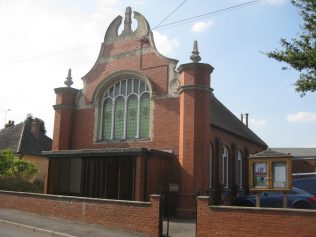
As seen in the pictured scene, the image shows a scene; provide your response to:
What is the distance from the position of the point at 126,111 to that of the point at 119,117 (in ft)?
2.19

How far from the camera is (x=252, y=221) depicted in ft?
42.3

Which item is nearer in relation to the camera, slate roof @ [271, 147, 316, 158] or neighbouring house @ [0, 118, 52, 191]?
neighbouring house @ [0, 118, 52, 191]

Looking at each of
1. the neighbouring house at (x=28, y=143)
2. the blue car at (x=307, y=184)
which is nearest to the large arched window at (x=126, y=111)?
the blue car at (x=307, y=184)

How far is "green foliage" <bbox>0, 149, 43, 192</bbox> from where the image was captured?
27.2m

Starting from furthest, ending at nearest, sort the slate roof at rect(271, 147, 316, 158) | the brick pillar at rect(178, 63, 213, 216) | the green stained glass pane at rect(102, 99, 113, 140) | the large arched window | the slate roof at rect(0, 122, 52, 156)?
the slate roof at rect(271, 147, 316, 158) < the slate roof at rect(0, 122, 52, 156) < the green stained glass pane at rect(102, 99, 113, 140) < the large arched window < the brick pillar at rect(178, 63, 213, 216)

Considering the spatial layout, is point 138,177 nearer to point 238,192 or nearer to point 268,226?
point 268,226

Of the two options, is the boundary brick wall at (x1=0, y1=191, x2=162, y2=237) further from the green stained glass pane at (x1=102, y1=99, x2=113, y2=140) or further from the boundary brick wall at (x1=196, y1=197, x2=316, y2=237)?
the green stained glass pane at (x1=102, y1=99, x2=113, y2=140)

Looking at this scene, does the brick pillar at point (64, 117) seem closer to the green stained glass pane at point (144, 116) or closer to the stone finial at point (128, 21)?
the stone finial at point (128, 21)

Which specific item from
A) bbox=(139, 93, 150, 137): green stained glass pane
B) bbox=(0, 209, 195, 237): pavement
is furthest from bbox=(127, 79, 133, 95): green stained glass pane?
bbox=(0, 209, 195, 237): pavement

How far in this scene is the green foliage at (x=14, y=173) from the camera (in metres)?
27.2

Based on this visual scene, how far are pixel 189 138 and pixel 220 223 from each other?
7.31 m

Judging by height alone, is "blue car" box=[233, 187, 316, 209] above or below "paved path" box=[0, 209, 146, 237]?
above

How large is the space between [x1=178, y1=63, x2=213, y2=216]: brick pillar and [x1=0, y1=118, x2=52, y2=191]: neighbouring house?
16.5 m

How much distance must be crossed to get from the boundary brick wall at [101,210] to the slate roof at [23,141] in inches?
610
